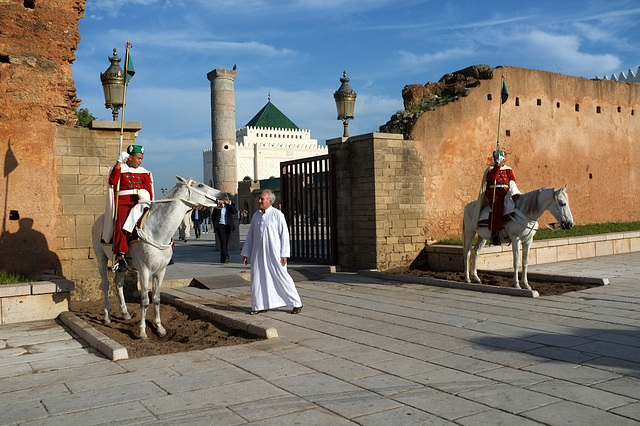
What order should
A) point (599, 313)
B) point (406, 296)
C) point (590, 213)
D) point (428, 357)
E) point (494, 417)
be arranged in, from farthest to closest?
point (590, 213), point (406, 296), point (599, 313), point (428, 357), point (494, 417)

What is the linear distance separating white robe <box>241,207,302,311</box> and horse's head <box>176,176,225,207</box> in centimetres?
97

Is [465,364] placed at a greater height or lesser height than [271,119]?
lesser

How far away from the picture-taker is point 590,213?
16594mm

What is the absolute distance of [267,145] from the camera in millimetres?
69438

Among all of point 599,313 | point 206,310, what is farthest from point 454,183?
point 206,310

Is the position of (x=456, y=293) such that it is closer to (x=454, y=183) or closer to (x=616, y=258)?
(x=454, y=183)

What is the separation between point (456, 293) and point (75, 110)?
6926mm

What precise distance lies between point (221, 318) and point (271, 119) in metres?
67.0

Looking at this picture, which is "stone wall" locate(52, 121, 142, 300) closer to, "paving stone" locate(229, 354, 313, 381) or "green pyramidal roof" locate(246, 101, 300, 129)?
"paving stone" locate(229, 354, 313, 381)

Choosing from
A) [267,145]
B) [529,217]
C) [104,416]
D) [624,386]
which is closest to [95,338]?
[104,416]

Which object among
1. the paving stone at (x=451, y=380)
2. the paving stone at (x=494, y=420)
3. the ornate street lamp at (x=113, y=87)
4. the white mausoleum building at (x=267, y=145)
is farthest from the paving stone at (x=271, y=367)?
the white mausoleum building at (x=267, y=145)

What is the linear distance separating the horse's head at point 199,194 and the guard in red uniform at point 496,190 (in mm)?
4745

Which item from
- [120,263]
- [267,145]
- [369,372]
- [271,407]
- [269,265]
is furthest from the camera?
[267,145]

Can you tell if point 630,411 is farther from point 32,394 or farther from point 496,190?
point 496,190
